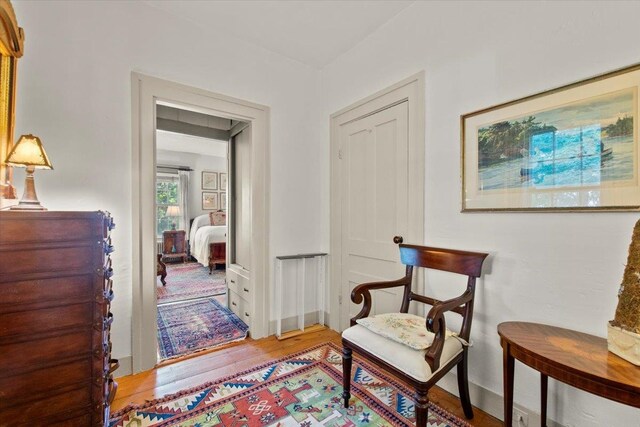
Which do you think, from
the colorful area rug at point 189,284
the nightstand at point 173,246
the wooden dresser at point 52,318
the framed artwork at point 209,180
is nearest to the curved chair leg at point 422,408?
the wooden dresser at point 52,318

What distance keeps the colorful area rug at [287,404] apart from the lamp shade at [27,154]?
4.83 ft

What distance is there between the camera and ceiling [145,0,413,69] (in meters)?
2.08

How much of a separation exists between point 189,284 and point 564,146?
494cm

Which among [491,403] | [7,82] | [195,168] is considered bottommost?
[491,403]

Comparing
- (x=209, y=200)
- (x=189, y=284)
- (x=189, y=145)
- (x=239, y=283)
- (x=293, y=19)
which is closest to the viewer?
(x=293, y=19)

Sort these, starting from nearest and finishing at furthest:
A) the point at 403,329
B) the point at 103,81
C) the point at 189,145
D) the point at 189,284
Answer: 1. the point at 403,329
2. the point at 103,81
3. the point at 189,284
4. the point at 189,145

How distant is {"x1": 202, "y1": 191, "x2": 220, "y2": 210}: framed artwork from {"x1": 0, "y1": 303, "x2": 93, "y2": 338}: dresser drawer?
6.38 m

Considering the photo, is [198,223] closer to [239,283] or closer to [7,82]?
[239,283]

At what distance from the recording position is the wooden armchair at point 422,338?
4.17ft

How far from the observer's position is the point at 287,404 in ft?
5.48

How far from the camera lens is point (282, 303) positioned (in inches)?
107

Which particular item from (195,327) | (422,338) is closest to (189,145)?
(195,327)

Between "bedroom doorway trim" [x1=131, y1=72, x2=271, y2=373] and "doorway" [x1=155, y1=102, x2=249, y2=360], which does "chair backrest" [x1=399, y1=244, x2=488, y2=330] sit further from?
"bedroom doorway trim" [x1=131, y1=72, x2=271, y2=373]

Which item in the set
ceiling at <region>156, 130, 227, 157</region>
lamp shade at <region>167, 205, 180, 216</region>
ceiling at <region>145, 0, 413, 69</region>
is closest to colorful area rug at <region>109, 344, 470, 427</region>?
ceiling at <region>145, 0, 413, 69</region>
